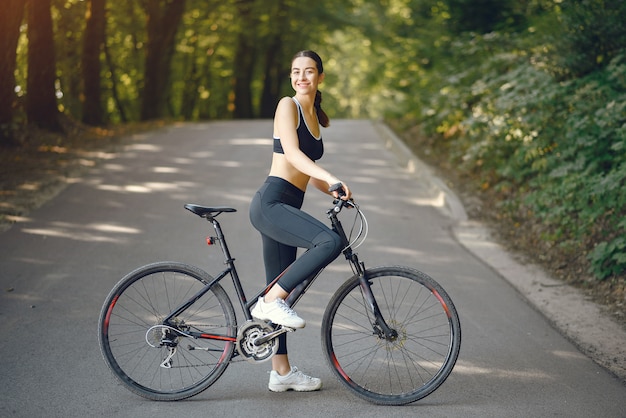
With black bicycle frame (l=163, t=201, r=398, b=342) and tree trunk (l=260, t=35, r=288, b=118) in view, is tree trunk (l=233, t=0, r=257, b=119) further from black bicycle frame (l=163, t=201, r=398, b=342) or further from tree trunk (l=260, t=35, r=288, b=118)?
black bicycle frame (l=163, t=201, r=398, b=342)

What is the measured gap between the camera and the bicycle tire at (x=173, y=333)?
467 centimetres

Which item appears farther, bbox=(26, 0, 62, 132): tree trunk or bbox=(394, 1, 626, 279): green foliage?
bbox=(26, 0, 62, 132): tree trunk

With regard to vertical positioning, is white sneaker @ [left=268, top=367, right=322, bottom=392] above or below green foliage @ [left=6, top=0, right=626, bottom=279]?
below

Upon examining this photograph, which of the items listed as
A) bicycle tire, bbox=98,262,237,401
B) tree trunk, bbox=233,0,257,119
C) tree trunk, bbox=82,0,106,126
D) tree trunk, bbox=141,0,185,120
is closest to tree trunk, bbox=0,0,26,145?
tree trunk, bbox=82,0,106,126

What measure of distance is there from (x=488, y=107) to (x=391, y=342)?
7799mm

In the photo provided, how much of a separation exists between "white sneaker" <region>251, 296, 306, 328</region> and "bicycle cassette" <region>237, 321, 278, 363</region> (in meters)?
0.10

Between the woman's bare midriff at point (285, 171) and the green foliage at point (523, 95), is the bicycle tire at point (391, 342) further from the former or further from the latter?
the green foliage at point (523, 95)

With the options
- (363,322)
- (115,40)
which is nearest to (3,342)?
(363,322)

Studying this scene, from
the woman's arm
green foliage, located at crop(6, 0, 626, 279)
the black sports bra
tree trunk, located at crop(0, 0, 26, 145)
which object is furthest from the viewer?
tree trunk, located at crop(0, 0, 26, 145)

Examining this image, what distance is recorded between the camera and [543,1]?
13.0 m

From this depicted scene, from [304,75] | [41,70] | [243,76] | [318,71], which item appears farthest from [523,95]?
[243,76]

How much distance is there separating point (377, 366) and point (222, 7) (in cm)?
3049

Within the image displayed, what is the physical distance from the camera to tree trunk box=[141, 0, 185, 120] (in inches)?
1046

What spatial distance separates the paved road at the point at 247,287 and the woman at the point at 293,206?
683 mm
